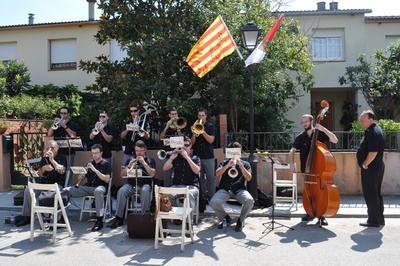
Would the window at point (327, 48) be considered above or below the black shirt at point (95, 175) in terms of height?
above

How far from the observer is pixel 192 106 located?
40.4 feet

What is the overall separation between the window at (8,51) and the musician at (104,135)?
43.9 feet

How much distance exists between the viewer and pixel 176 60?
1237cm

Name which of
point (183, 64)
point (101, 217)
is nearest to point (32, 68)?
point (183, 64)

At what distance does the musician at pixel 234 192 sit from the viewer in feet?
26.5

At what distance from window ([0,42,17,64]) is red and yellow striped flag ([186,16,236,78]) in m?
14.3

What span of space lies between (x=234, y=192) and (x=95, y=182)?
8.46 ft

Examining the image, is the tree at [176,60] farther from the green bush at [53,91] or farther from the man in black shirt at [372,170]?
the green bush at [53,91]

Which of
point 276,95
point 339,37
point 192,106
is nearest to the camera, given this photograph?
point 192,106

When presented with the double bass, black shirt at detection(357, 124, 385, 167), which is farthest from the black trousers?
the double bass

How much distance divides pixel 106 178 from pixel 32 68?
14.5 meters

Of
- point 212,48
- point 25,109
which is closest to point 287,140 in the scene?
point 212,48

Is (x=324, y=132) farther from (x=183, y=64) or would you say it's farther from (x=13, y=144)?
(x=13, y=144)

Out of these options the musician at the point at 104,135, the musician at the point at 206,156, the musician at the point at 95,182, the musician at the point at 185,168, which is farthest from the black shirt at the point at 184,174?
the musician at the point at 104,135
